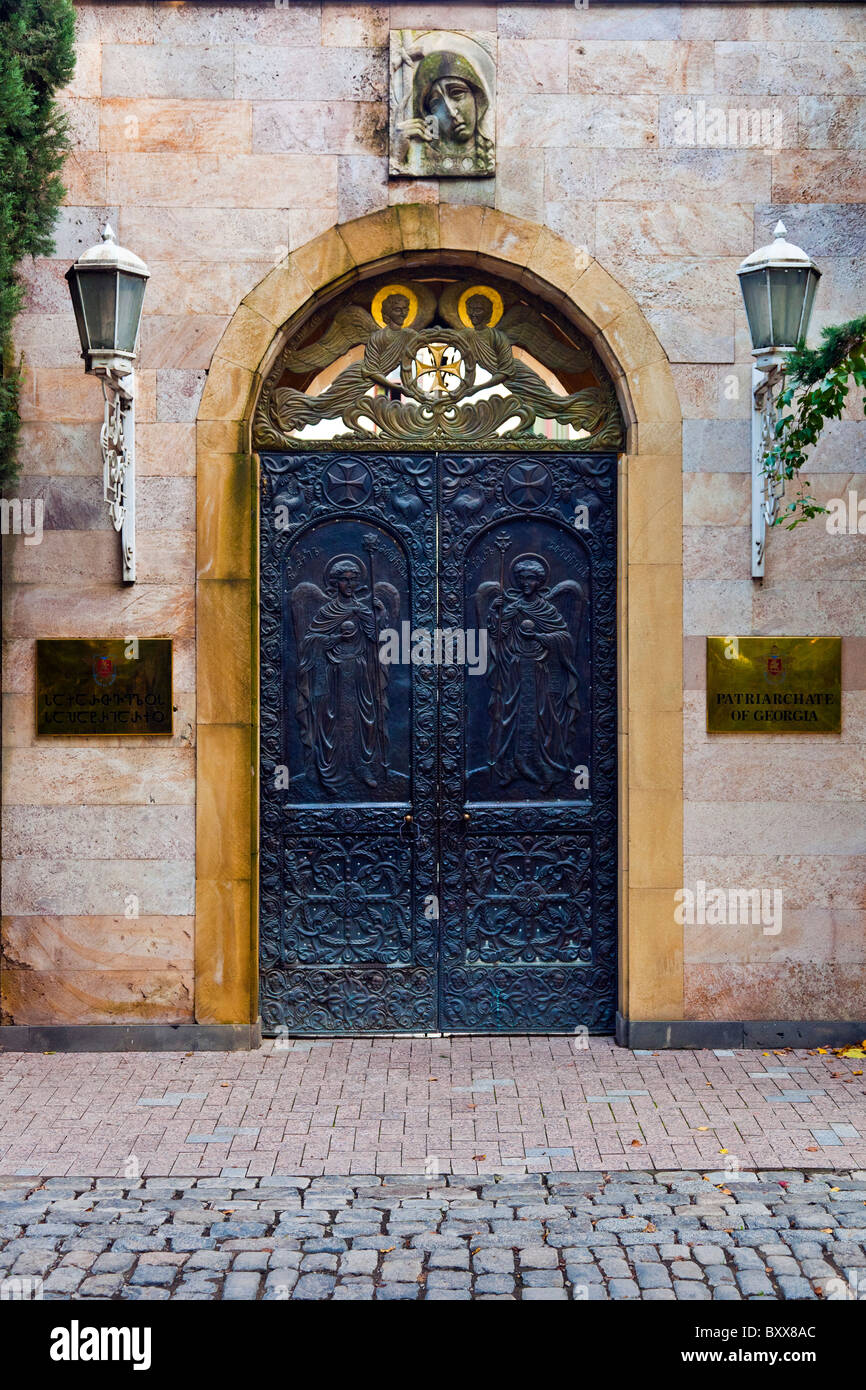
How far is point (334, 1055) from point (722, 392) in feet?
14.0

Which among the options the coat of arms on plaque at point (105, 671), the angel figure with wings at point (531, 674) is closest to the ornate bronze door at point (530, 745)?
the angel figure with wings at point (531, 674)

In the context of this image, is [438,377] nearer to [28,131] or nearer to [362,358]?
[362,358]

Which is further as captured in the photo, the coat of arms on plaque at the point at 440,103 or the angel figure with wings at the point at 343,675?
the angel figure with wings at the point at 343,675

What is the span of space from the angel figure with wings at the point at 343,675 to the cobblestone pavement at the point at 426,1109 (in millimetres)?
1571

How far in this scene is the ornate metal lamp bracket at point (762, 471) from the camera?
23.2ft

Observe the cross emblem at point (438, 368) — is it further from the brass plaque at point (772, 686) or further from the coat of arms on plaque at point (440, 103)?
the brass plaque at point (772, 686)

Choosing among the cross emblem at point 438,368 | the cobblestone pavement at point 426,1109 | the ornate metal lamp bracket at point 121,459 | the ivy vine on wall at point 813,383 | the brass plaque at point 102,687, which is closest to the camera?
the cobblestone pavement at point 426,1109

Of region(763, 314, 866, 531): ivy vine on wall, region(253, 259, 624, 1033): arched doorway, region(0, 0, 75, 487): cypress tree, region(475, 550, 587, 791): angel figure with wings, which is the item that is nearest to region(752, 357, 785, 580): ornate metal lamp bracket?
region(763, 314, 866, 531): ivy vine on wall

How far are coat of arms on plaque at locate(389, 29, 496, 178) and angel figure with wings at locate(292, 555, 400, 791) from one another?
7.40ft

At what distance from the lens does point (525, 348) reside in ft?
25.0

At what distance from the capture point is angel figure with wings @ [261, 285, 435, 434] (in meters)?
7.52

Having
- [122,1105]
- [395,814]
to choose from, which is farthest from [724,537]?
[122,1105]

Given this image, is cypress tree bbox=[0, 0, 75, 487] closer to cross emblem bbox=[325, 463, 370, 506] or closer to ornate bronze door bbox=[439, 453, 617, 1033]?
cross emblem bbox=[325, 463, 370, 506]

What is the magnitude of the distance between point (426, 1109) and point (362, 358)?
4153 millimetres
